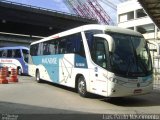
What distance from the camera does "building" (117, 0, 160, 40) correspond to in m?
79.3

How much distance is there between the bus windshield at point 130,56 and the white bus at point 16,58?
69.4ft

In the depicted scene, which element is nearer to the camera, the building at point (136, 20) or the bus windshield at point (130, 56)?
the bus windshield at point (130, 56)

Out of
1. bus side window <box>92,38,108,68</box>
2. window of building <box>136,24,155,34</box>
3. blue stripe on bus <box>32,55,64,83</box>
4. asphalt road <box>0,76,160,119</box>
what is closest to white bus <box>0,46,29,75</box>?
blue stripe on bus <box>32,55,64,83</box>

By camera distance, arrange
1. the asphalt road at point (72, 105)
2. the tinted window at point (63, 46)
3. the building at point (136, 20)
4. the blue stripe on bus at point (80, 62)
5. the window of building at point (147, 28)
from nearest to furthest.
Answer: the asphalt road at point (72, 105) → the blue stripe on bus at point (80, 62) → the tinted window at point (63, 46) → the building at point (136, 20) → the window of building at point (147, 28)

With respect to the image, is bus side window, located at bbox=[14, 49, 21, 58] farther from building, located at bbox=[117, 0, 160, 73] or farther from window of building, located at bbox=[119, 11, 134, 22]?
window of building, located at bbox=[119, 11, 134, 22]

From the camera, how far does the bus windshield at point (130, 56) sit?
14.2 m

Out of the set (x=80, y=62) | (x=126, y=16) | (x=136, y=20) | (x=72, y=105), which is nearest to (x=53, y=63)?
(x=80, y=62)

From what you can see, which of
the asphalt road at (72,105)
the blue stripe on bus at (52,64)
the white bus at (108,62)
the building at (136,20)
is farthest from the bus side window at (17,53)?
the building at (136,20)

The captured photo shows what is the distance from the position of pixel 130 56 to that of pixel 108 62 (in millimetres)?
974

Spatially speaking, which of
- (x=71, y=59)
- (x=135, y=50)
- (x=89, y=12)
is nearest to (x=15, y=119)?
(x=135, y=50)

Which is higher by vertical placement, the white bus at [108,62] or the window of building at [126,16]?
the window of building at [126,16]

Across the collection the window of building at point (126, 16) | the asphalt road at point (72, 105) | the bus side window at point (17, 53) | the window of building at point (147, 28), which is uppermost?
the window of building at point (126, 16)

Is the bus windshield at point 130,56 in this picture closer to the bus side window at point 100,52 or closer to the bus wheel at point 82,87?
the bus side window at point 100,52

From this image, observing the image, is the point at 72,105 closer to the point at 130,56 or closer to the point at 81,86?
the point at 81,86
